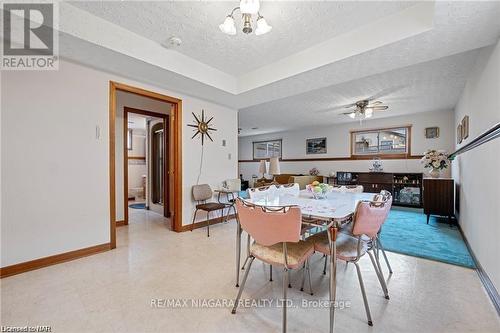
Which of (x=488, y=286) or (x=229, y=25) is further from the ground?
(x=229, y=25)

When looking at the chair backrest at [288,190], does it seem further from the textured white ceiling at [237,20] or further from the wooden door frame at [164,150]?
the wooden door frame at [164,150]

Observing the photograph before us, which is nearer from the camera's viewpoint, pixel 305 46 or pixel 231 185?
pixel 305 46

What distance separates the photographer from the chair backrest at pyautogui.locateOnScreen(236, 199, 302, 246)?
1411 millimetres

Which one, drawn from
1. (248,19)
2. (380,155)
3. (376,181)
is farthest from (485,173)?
(380,155)

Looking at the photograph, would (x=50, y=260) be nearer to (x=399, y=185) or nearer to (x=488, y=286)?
(x=488, y=286)

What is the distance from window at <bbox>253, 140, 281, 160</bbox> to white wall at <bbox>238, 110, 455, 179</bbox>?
0.22 m

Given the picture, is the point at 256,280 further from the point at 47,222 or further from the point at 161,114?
the point at 161,114

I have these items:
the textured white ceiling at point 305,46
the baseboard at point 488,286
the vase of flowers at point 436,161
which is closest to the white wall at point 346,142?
the vase of flowers at point 436,161

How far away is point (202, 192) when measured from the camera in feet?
12.7

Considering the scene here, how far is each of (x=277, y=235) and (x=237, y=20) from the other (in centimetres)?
203

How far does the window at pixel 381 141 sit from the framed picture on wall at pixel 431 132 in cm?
38

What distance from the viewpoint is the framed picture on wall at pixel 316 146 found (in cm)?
742

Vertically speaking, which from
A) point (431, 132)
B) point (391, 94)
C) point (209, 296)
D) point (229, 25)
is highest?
point (391, 94)

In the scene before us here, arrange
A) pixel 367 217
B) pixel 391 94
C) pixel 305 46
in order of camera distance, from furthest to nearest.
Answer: pixel 391 94 → pixel 305 46 → pixel 367 217
